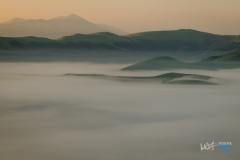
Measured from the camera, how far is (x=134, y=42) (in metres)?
174

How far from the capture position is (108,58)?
17762 centimetres

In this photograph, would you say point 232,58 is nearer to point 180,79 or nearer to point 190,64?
point 190,64

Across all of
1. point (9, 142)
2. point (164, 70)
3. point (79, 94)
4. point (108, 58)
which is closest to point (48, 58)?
point (108, 58)

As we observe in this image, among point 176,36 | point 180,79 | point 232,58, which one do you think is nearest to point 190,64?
point 232,58

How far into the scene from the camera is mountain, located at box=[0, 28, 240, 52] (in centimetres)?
15612

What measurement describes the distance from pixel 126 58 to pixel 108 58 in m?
23.6

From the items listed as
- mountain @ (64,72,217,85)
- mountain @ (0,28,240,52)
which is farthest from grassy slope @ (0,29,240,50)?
mountain @ (64,72,217,85)

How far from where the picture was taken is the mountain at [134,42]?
512 ft

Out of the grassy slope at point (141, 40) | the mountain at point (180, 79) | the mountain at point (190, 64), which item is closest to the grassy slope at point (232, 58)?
the mountain at point (190, 64)

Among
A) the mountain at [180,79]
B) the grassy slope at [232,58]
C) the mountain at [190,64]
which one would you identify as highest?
the grassy slope at [232,58]

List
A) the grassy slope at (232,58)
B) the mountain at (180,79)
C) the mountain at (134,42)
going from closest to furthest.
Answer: the mountain at (180,79), the grassy slope at (232,58), the mountain at (134,42)

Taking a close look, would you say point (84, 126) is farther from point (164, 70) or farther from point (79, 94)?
point (164, 70)

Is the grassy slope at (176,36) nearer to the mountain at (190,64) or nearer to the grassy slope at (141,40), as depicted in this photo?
the grassy slope at (141,40)

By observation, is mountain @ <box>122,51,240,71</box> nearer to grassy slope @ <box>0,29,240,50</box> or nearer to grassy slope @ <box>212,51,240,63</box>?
grassy slope @ <box>212,51,240,63</box>
